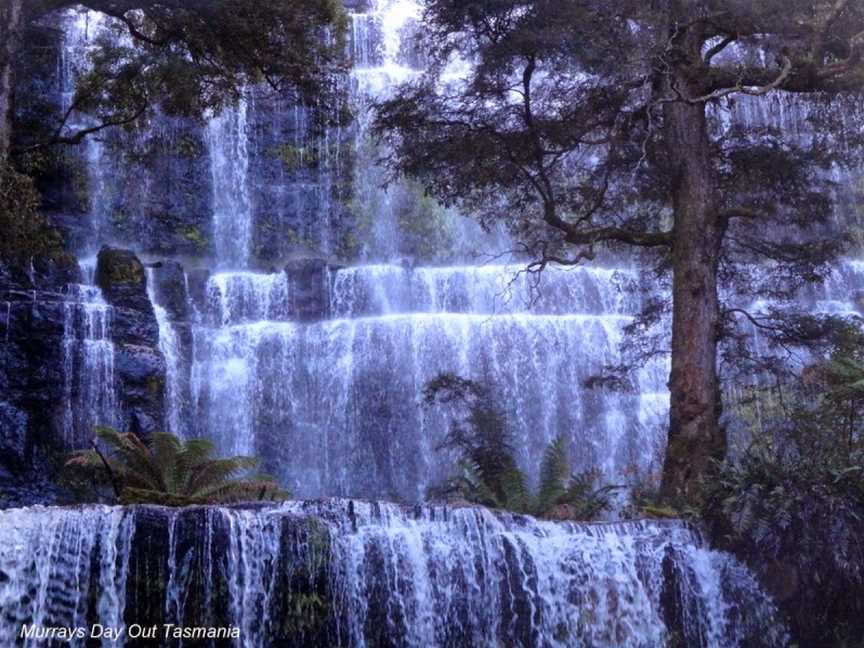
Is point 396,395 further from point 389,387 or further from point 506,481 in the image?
point 506,481

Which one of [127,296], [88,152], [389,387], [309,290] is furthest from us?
[88,152]

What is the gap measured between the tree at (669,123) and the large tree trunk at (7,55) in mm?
3838

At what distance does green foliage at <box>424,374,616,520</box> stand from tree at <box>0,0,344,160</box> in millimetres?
4285

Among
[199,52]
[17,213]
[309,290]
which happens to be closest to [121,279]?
[309,290]

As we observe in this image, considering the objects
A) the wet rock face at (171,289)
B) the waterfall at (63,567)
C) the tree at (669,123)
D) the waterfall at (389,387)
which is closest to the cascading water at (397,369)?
the waterfall at (389,387)

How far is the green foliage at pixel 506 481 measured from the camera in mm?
11844

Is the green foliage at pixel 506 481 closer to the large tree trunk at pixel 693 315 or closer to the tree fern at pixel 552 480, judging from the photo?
the tree fern at pixel 552 480

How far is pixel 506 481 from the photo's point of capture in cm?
1235

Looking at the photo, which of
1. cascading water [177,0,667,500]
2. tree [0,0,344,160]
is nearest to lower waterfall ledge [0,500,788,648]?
tree [0,0,344,160]

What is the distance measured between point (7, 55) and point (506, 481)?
21.9 feet

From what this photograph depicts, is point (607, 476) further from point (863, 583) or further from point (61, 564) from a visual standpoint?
point (61, 564)

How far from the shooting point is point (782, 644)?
934 cm

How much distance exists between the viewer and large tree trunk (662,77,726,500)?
1076 centimetres

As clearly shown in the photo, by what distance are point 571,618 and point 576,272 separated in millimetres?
13144
